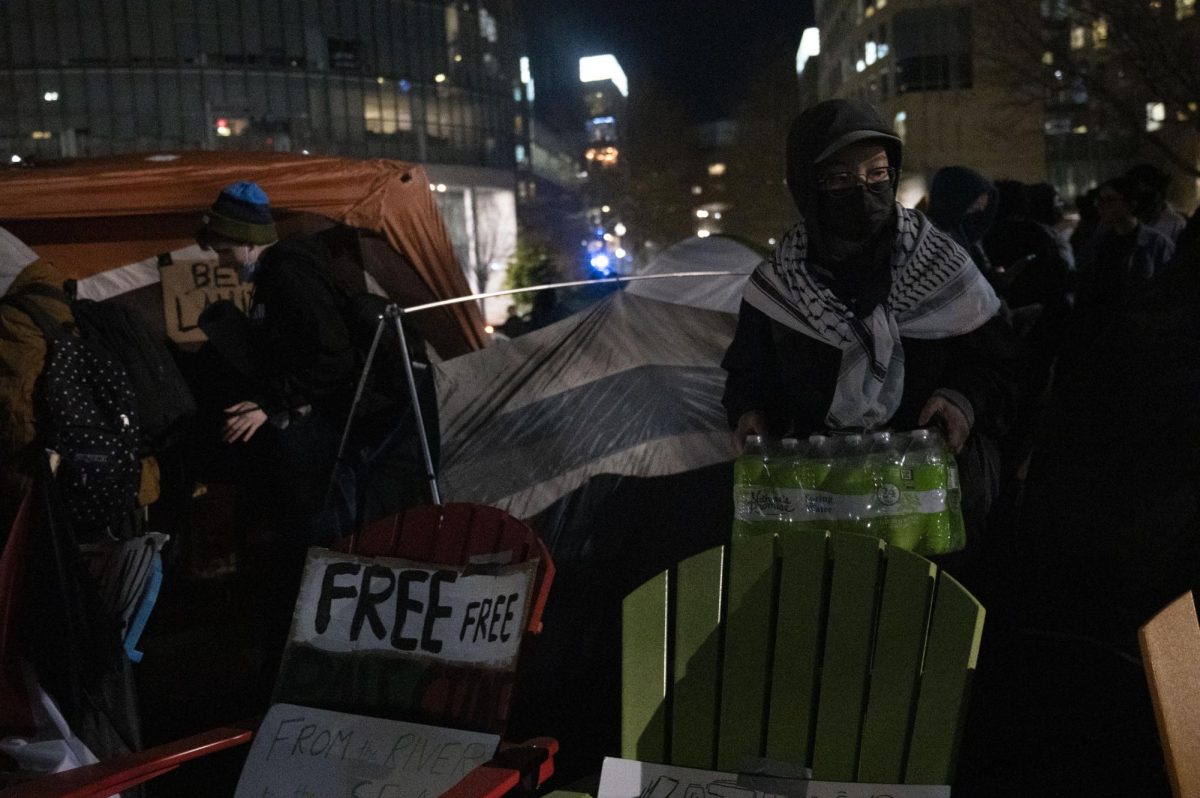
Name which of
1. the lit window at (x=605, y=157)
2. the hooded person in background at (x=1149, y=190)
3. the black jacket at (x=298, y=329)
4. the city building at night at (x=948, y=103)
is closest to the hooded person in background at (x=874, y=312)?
the black jacket at (x=298, y=329)

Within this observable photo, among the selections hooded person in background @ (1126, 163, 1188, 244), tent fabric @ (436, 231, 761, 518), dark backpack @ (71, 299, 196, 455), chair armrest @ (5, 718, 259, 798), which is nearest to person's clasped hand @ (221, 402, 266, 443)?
dark backpack @ (71, 299, 196, 455)

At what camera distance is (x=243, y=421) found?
4.83m

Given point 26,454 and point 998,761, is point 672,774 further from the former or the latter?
point 26,454

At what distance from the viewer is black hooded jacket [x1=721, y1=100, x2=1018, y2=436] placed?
9.46 ft

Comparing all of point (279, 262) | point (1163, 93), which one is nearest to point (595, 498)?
point (279, 262)

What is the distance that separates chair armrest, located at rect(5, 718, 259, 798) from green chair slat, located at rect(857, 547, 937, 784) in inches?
65.7

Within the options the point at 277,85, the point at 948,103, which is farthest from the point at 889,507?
the point at 277,85

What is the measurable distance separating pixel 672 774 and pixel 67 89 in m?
54.2

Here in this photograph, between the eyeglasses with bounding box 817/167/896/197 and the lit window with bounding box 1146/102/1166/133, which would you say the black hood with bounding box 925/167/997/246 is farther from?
the lit window with bounding box 1146/102/1166/133

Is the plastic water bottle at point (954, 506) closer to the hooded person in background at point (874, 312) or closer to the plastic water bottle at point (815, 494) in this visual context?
the hooded person in background at point (874, 312)

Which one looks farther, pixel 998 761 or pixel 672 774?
pixel 998 761

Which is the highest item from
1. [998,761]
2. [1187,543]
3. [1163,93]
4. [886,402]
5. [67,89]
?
[67,89]

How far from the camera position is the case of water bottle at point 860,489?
8.80ft

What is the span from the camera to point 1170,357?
10.6ft
